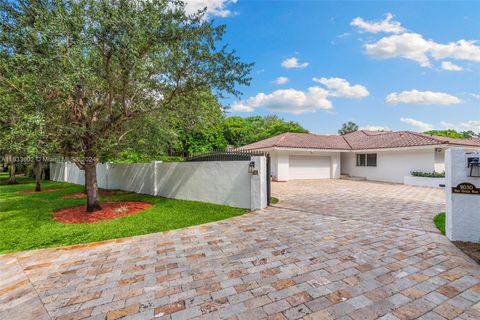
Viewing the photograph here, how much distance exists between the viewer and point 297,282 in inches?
137

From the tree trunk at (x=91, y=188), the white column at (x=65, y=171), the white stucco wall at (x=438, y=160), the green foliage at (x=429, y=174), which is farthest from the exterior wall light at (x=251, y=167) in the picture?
the white column at (x=65, y=171)

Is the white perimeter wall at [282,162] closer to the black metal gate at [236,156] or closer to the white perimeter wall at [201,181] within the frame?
the black metal gate at [236,156]

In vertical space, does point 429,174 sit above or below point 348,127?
below

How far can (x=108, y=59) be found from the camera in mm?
Answer: 6758

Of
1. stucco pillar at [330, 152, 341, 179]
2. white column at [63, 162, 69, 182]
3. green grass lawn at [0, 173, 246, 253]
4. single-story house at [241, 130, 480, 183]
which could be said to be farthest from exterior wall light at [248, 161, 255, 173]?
white column at [63, 162, 69, 182]

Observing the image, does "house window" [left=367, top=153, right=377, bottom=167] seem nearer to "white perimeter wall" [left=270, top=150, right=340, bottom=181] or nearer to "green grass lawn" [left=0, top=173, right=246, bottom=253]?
"white perimeter wall" [left=270, top=150, right=340, bottom=181]

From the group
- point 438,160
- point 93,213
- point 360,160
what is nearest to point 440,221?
point 93,213

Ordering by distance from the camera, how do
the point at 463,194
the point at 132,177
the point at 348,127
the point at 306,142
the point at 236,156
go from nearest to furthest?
the point at 463,194 → the point at 236,156 → the point at 132,177 → the point at 306,142 → the point at 348,127

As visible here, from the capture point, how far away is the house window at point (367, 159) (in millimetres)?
20362

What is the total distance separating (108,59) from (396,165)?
814 inches

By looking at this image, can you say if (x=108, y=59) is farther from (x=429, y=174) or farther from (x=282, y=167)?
(x=429, y=174)

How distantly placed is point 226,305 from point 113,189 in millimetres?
16241

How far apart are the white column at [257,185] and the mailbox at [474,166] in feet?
17.8

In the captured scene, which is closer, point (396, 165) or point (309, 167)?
point (396, 165)
